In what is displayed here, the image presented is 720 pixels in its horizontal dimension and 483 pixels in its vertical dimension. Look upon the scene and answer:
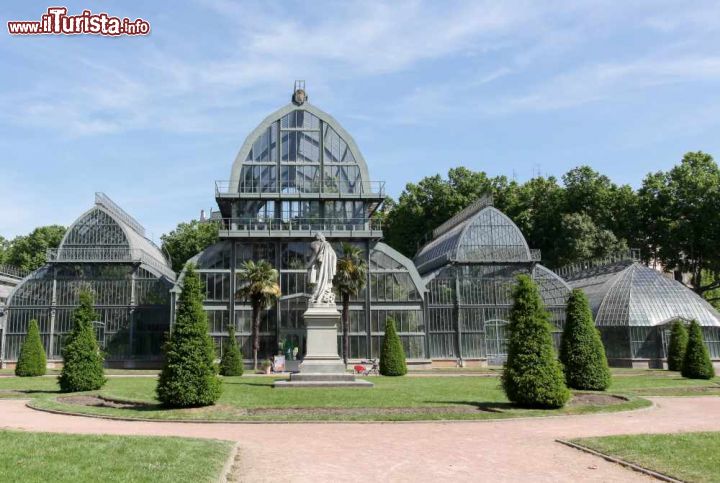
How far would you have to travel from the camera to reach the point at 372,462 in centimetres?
1270

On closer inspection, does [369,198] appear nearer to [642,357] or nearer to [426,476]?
[642,357]

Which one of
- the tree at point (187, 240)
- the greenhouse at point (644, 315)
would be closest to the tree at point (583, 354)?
the greenhouse at point (644, 315)

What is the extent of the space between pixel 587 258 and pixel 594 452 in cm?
6036

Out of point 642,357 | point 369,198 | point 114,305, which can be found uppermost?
point 369,198

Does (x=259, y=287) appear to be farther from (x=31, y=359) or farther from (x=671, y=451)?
(x=671, y=451)

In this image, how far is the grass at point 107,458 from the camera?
10.1 metres

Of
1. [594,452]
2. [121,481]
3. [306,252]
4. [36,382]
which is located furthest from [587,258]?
[121,481]

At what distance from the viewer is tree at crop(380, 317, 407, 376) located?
130 feet

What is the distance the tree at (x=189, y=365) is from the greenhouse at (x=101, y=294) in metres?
33.4

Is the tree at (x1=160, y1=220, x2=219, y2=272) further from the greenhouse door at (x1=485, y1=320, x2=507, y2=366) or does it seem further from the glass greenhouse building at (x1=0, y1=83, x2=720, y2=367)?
the greenhouse door at (x1=485, y1=320, x2=507, y2=366)

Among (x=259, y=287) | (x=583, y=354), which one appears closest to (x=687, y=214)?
(x=259, y=287)

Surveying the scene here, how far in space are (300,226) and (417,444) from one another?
38913 mm

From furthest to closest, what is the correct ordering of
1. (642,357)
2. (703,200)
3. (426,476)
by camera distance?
1. (703,200)
2. (642,357)
3. (426,476)

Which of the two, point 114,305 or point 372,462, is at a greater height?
point 114,305
